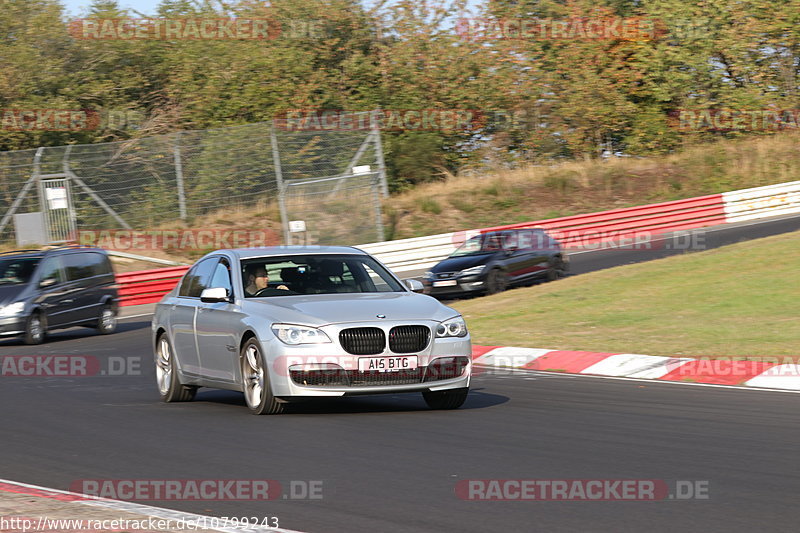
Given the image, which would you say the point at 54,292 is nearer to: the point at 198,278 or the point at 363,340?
the point at 198,278

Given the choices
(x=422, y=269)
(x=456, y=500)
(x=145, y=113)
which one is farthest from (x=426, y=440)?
(x=145, y=113)

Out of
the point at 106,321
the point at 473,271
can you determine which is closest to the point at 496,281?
the point at 473,271

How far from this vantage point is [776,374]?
11703mm

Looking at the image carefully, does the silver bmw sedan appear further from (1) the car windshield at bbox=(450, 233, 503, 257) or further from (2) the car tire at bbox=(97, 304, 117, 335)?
(1) the car windshield at bbox=(450, 233, 503, 257)

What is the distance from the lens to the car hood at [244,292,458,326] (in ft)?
30.8

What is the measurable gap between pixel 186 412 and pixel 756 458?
5355 millimetres

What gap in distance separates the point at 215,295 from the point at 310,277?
915 millimetres

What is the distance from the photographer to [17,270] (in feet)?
65.6

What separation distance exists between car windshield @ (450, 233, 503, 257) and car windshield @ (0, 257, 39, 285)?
8.85m

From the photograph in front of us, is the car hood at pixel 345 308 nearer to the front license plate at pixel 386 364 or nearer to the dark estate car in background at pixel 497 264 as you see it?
the front license plate at pixel 386 364

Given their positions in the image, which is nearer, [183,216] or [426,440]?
[426,440]

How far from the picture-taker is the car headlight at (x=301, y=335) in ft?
30.4

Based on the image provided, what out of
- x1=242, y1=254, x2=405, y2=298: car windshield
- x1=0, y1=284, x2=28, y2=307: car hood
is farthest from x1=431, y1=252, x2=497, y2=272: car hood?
x1=242, y1=254, x2=405, y2=298: car windshield

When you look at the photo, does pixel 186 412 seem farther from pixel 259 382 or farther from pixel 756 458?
pixel 756 458
